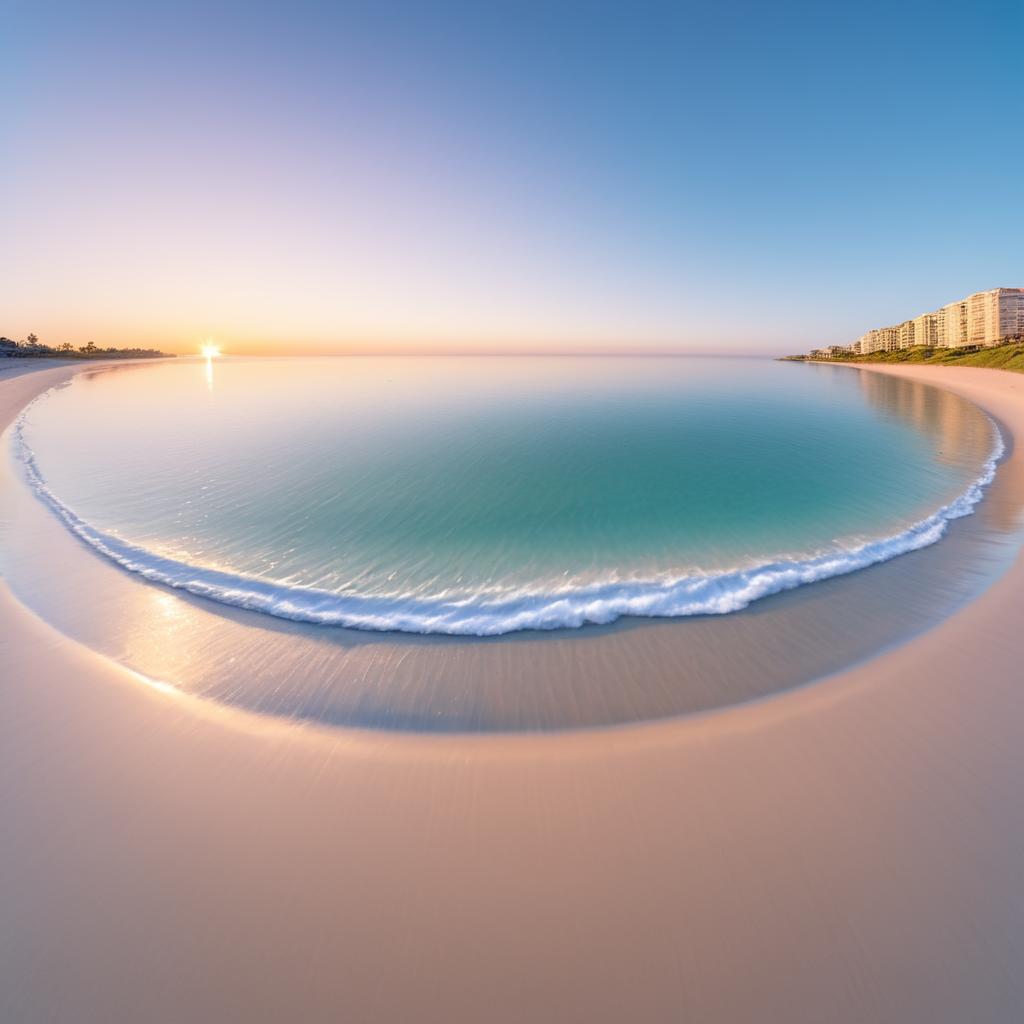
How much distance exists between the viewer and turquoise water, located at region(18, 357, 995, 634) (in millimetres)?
7891

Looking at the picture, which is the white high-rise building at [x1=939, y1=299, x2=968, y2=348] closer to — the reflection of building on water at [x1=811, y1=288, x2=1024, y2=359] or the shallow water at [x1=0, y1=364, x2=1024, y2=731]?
the reflection of building on water at [x1=811, y1=288, x2=1024, y2=359]

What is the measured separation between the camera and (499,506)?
12.2m

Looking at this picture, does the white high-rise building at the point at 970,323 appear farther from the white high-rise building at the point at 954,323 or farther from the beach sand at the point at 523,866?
the beach sand at the point at 523,866

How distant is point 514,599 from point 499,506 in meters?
4.88

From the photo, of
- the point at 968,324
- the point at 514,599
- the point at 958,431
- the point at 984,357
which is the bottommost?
the point at 514,599

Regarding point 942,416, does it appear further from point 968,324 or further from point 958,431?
point 968,324

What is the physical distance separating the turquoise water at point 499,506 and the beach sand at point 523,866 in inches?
99.7

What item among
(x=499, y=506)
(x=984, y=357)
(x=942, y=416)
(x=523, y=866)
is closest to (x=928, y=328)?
(x=984, y=357)

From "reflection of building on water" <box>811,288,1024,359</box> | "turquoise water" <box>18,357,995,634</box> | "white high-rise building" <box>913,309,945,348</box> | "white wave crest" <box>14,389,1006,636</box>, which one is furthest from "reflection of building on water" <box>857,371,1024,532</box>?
"white high-rise building" <box>913,309,945,348</box>

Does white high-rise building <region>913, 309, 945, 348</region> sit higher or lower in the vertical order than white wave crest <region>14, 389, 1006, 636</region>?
higher

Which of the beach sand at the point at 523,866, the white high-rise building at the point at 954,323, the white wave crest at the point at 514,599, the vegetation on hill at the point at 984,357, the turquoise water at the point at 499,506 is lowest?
the beach sand at the point at 523,866

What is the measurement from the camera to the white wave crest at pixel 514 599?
699cm

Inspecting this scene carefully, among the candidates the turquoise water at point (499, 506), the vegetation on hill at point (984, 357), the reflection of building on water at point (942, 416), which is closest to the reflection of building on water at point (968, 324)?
the vegetation on hill at point (984, 357)

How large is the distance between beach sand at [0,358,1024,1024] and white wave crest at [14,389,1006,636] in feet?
6.98
